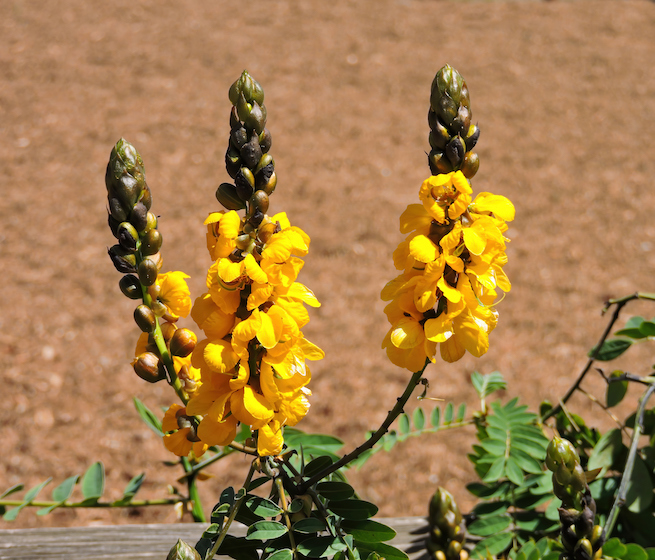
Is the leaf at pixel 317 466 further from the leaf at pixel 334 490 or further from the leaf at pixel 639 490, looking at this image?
the leaf at pixel 639 490

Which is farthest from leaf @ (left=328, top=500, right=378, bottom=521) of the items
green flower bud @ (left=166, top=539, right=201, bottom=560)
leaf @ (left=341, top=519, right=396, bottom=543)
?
green flower bud @ (left=166, top=539, right=201, bottom=560)

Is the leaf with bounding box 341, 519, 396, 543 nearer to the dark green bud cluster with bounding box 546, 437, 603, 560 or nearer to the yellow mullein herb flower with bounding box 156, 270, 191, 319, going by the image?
the dark green bud cluster with bounding box 546, 437, 603, 560

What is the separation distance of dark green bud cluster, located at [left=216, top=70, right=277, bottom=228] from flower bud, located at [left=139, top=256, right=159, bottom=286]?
14 cm

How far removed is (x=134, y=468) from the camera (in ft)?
11.8

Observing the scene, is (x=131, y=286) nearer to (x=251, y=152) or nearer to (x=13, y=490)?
(x=251, y=152)

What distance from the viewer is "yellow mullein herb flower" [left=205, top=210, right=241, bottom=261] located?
81 centimetres

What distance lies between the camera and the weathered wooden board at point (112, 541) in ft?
4.46

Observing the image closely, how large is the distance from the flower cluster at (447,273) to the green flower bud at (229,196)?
227 millimetres

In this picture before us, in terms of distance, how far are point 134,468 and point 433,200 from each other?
3.26 meters

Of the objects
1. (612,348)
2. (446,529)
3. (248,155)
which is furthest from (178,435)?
(612,348)

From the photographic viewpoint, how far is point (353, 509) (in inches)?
41.4

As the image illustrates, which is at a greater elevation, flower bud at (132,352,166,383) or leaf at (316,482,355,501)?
flower bud at (132,352,166,383)

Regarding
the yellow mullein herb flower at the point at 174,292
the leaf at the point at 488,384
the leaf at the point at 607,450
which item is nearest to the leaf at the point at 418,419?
the leaf at the point at 488,384

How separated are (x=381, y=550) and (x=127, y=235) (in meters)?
0.65
